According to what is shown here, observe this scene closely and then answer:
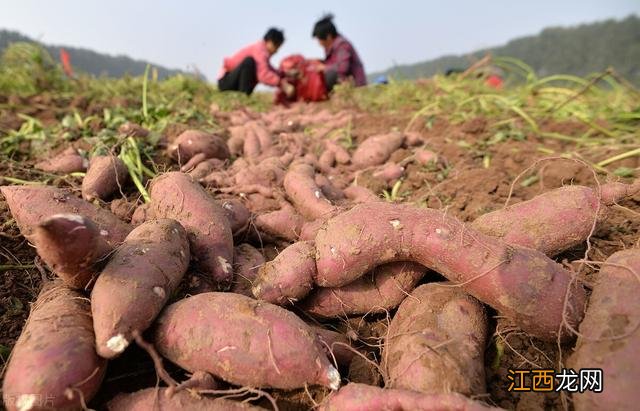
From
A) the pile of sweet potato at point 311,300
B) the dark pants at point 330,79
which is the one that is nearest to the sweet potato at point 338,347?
the pile of sweet potato at point 311,300

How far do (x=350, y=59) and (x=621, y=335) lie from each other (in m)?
7.27

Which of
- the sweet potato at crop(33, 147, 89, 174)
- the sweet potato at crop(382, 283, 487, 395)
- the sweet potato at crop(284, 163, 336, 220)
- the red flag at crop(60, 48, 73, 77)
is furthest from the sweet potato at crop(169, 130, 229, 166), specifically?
the red flag at crop(60, 48, 73, 77)

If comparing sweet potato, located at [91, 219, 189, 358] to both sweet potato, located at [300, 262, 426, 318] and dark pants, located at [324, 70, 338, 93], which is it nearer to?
sweet potato, located at [300, 262, 426, 318]

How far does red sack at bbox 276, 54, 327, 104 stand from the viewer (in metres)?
6.43

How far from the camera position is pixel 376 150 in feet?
9.66

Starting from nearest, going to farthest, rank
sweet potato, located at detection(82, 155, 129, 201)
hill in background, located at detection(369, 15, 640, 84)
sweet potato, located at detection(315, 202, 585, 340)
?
1. sweet potato, located at detection(315, 202, 585, 340)
2. sweet potato, located at detection(82, 155, 129, 201)
3. hill in background, located at detection(369, 15, 640, 84)

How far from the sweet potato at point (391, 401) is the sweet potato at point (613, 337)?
1.04 feet

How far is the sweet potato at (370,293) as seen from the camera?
1473mm

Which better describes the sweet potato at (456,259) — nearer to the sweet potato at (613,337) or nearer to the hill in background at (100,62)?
the sweet potato at (613,337)

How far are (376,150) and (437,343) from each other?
77.6 inches

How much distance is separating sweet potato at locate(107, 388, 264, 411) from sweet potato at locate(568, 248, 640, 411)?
94 cm

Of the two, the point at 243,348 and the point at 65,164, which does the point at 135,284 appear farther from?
the point at 65,164

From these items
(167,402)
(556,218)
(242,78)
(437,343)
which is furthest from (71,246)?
(242,78)

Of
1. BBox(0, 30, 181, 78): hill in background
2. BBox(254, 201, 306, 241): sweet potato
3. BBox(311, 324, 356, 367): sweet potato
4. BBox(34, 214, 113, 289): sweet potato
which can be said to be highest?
BBox(0, 30, 181, 78): hill in background
